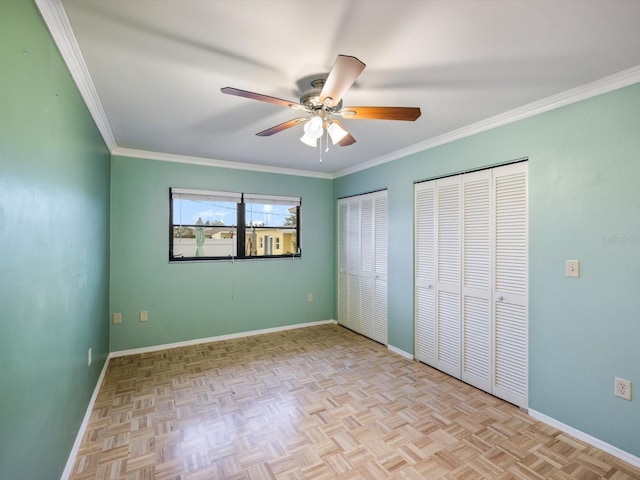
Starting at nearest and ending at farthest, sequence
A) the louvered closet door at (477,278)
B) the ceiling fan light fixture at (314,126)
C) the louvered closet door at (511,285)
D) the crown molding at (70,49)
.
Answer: the crown molding at (70,49), the ceiling fan light fixture at (314,126), the louvered closet door at (511,285), the louvered closet door at (477,278)

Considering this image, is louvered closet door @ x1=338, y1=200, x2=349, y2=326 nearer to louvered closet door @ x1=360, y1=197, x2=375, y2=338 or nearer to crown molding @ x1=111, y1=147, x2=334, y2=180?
louvered closet door @ x1=360, y1=197, x2=375, y2=338

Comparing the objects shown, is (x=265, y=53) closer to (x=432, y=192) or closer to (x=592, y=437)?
(x=432, y=192)

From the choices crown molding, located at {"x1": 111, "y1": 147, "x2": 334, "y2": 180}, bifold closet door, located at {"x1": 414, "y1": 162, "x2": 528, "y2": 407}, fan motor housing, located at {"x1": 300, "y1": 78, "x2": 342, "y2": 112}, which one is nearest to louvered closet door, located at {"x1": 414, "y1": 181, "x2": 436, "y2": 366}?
bifold closet door, located at {"x1": 414, "y1": 162, "x2": 528, "y2": 407}

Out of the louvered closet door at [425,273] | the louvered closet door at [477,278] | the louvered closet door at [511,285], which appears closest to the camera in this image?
the louvered closet door at [511,285]

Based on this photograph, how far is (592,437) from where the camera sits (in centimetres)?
207

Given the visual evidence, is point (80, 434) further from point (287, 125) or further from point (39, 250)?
point (287, 125)

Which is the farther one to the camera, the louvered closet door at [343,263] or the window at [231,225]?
the louvered closet door at [343,263]

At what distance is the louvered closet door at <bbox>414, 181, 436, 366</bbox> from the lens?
3291 millimetres

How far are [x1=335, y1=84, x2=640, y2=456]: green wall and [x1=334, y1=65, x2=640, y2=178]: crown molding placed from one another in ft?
0.15

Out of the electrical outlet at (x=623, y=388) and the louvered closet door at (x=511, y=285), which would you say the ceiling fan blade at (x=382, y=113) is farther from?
the electrical outlet at (x=623, y=388)

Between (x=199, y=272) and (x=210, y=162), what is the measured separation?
1.46 metres

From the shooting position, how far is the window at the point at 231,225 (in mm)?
3963

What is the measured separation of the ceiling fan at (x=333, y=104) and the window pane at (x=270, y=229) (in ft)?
7.18

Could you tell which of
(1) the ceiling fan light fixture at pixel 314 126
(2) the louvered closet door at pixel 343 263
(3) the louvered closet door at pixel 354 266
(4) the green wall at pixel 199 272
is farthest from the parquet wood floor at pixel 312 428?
(1) the ceiling fan light fixture at pixel 314 126
